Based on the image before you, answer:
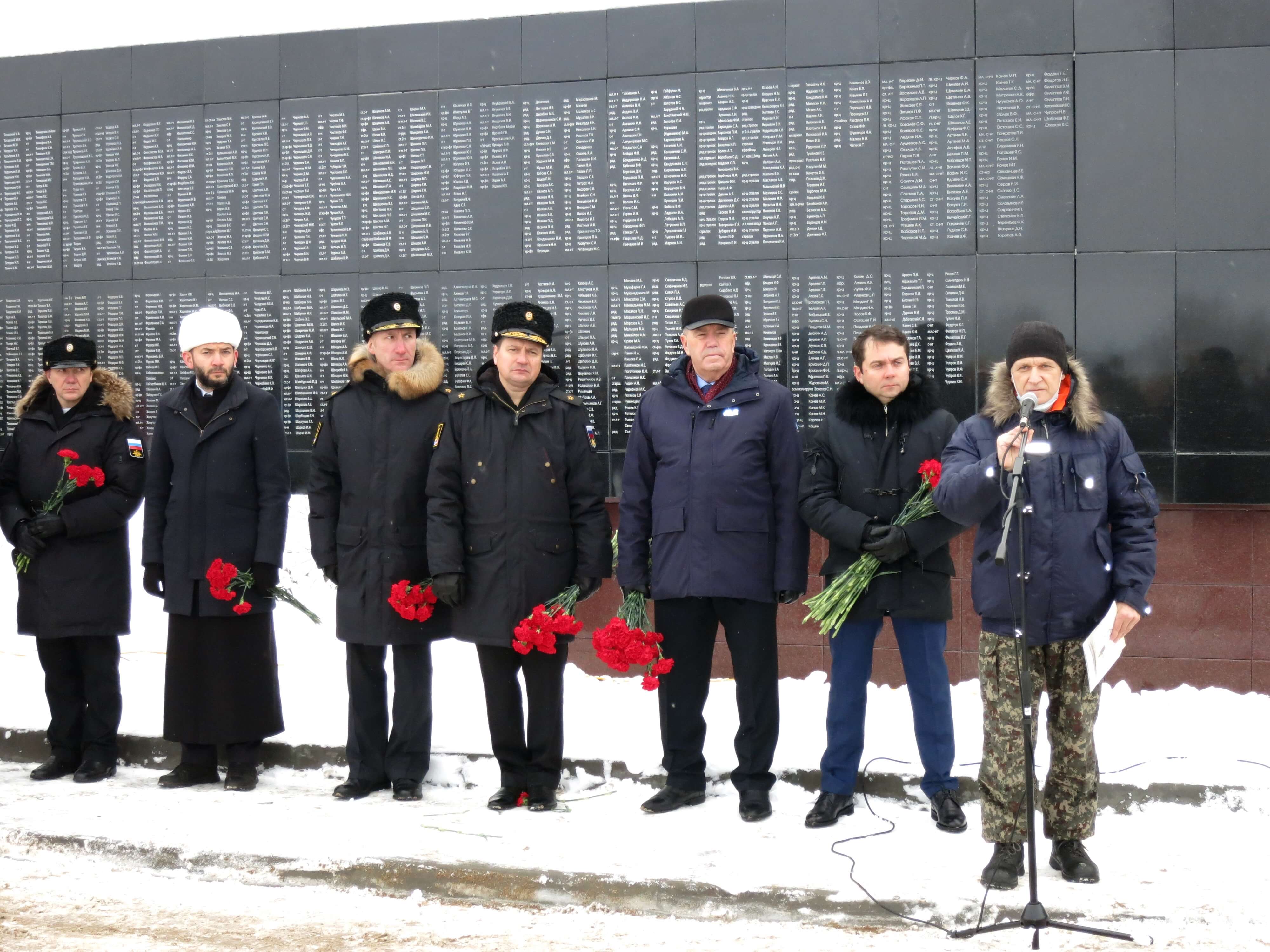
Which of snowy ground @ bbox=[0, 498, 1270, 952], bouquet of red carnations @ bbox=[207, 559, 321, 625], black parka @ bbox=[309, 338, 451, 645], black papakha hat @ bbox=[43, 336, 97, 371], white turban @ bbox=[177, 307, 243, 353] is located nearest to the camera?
snowy ground @ bbox=[0, 498, 1270, 952]

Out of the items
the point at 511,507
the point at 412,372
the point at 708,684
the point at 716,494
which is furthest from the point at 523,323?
the point at 708,684

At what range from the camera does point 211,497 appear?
5324 millimetres

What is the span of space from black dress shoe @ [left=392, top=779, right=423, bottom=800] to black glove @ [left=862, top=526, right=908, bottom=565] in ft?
6.64

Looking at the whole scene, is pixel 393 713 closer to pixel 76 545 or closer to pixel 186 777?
pixel 186 777

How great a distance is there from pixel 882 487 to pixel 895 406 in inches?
11.9

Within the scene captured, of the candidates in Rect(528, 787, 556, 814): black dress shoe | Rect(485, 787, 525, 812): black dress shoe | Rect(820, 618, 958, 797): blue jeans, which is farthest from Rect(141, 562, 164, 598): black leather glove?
Rect(820, 618, 958, 797): blue jeans

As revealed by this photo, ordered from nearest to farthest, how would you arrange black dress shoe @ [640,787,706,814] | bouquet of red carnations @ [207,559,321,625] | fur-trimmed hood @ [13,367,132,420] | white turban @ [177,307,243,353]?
black dress shoe @ [640,787,706,814] → bouquet of red carnations @ [207,559,321,625] → white turban @ [177,307,243,353] → fur-trimmed hood @ [13,367,132,420]

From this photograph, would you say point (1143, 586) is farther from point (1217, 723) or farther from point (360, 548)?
point (360, 548)

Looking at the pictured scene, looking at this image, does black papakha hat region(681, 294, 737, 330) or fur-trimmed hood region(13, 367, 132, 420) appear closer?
black papakha hat region(681, 294, 737, 330)

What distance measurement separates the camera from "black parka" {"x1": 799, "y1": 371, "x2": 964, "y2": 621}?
4.59 meters

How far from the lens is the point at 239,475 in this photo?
5363 millimetres

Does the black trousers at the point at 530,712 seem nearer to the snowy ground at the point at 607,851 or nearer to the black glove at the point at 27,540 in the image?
the snowy ground at the point at 607,851

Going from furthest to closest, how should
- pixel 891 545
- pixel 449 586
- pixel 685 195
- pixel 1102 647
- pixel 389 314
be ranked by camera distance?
pixel 685 195 → pixel 389 314 → pixel 449 586 → pixel 891 545 → pixel 1102 647

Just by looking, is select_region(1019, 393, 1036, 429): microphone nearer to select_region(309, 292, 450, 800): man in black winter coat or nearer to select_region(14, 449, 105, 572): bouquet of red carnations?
select_region(309, 292, 450, 800): man in black winter coat
